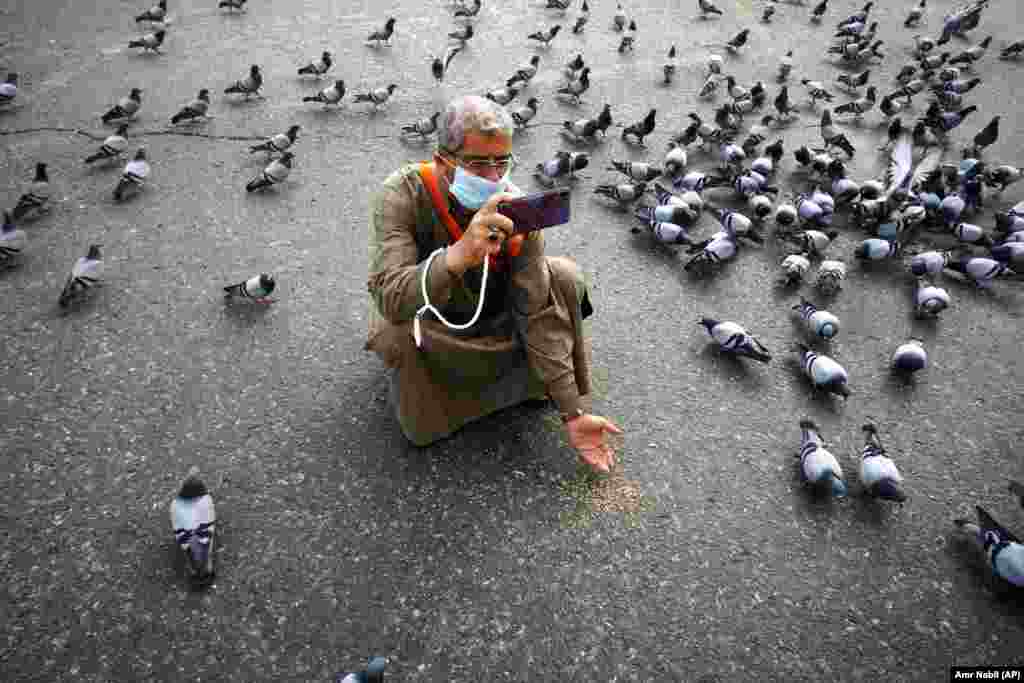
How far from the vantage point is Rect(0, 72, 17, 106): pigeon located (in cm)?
598

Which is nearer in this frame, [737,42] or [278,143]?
[278,143]

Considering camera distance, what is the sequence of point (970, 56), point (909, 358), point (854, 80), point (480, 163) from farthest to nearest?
point (970, 56), point (854, 80), point (909, 358), point (480, 163)

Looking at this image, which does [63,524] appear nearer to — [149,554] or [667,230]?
[149,554]

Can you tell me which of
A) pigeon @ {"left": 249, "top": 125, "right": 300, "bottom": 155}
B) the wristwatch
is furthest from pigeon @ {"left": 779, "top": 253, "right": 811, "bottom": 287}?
pigeon @ {"left": 249, "top": 125, "right": 300, "bottom": 155}

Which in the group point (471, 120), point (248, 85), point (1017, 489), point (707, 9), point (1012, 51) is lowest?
point (248, 85)

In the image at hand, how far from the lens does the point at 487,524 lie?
2945 mm

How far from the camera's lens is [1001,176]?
5.82 metres

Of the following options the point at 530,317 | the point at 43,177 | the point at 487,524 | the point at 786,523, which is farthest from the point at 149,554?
the point at 43,177

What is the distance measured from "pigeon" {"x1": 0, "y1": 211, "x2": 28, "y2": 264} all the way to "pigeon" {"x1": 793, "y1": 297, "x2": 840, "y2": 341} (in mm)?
5910

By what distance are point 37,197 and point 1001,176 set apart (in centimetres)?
895

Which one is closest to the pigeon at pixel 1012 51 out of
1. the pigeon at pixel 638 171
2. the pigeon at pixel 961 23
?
the pigeon at pixel 961 23

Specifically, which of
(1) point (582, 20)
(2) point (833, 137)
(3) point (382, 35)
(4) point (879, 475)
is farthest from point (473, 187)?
(1) point (582, 20)

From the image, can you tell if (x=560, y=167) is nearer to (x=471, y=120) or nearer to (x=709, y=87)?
(x=709, y=87)

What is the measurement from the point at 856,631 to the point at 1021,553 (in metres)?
0.90
